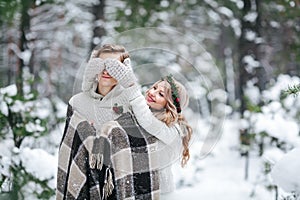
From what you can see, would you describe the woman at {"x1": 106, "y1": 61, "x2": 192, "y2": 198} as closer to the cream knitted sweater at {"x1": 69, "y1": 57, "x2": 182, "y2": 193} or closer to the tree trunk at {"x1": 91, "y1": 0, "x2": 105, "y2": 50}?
the cream knitted sweater at {"x1": 69, "y1": 57, "x2": 182, "y2": 193}

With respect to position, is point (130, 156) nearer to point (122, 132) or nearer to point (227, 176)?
point (122, 132)

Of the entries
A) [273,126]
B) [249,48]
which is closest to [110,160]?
[273,126]

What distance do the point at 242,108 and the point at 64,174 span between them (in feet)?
9.64

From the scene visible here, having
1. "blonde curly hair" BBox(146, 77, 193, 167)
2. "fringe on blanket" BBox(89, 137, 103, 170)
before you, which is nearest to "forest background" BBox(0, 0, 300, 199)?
"blonde curly hair" BBox(146, 77, 193, 167)

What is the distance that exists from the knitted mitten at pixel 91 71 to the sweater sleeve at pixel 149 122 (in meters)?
0.12

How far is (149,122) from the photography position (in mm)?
1448

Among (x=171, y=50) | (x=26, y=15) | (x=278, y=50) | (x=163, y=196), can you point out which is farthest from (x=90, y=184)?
(x=278, y=50)

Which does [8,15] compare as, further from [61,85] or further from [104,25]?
[61,85]

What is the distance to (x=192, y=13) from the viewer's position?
4.01m

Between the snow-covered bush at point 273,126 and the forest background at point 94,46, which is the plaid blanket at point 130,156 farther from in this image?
the snow-covered bush at point 273,126

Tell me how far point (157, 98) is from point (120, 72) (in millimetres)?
138

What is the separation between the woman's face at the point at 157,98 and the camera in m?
1.51

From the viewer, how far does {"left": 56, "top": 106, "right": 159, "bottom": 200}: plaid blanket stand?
148 centimetres

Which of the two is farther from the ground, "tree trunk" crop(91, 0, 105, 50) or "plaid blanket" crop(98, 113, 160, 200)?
"tree trunk" crop(91, 0, 105, 50)
